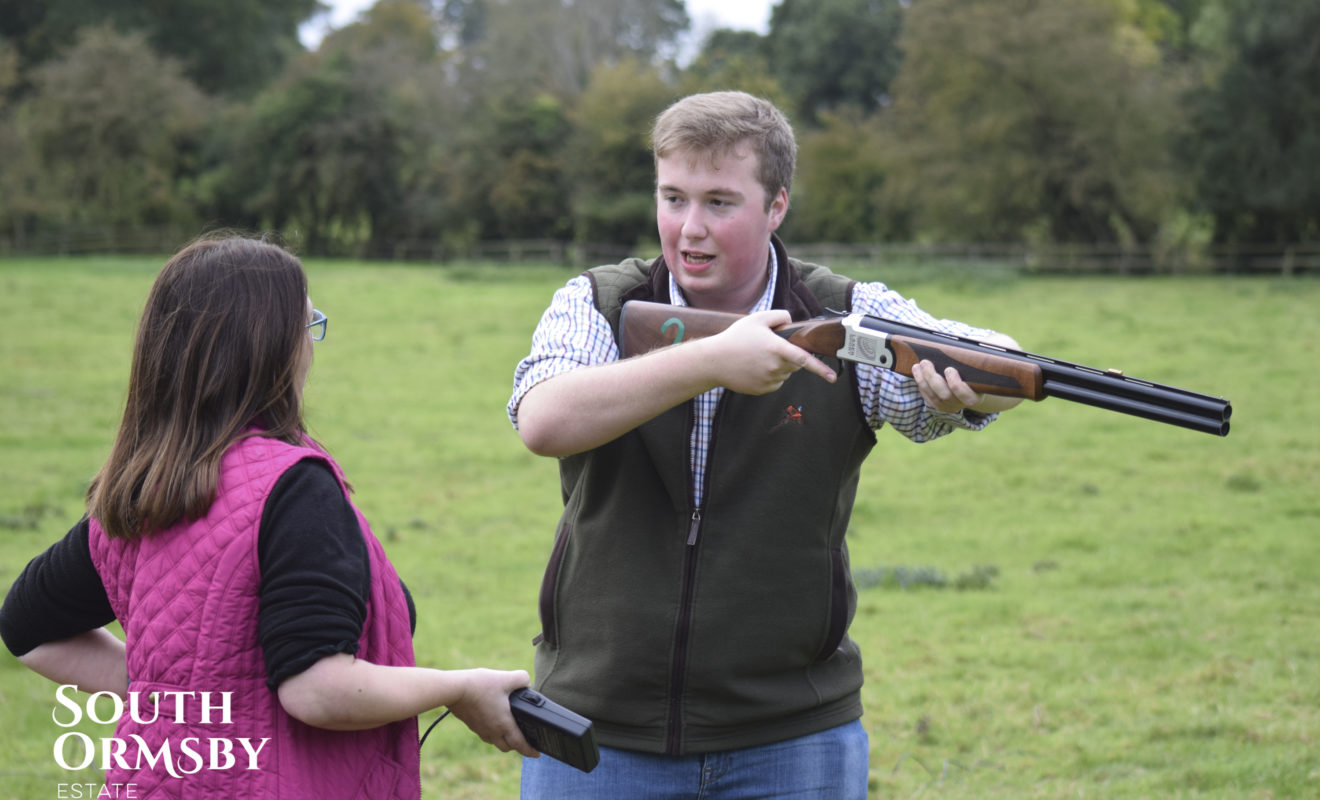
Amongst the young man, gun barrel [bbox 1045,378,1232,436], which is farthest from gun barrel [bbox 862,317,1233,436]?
the young man

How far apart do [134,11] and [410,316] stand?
159ft

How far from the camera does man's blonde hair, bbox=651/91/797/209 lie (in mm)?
3266

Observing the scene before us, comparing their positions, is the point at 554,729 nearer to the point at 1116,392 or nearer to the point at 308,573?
the point at 308,573

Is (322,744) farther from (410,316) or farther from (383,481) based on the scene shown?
(410,316)

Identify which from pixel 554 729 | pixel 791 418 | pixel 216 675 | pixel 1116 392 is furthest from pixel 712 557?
pixel 216 675

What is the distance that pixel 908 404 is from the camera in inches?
132

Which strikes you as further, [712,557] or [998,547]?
[998,547]

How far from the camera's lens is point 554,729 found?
2.65 m

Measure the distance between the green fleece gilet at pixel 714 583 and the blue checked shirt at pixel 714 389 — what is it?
6 centimetres

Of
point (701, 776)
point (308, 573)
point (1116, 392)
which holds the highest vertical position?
point (1116, 392)

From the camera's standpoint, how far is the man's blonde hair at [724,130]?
327 cm

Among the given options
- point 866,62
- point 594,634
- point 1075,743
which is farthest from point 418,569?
point 866,62

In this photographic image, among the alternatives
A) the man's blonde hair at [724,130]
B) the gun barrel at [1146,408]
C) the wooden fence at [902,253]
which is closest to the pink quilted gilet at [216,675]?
the man's blonde hair at [724,130]

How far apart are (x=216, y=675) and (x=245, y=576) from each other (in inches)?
8.2
